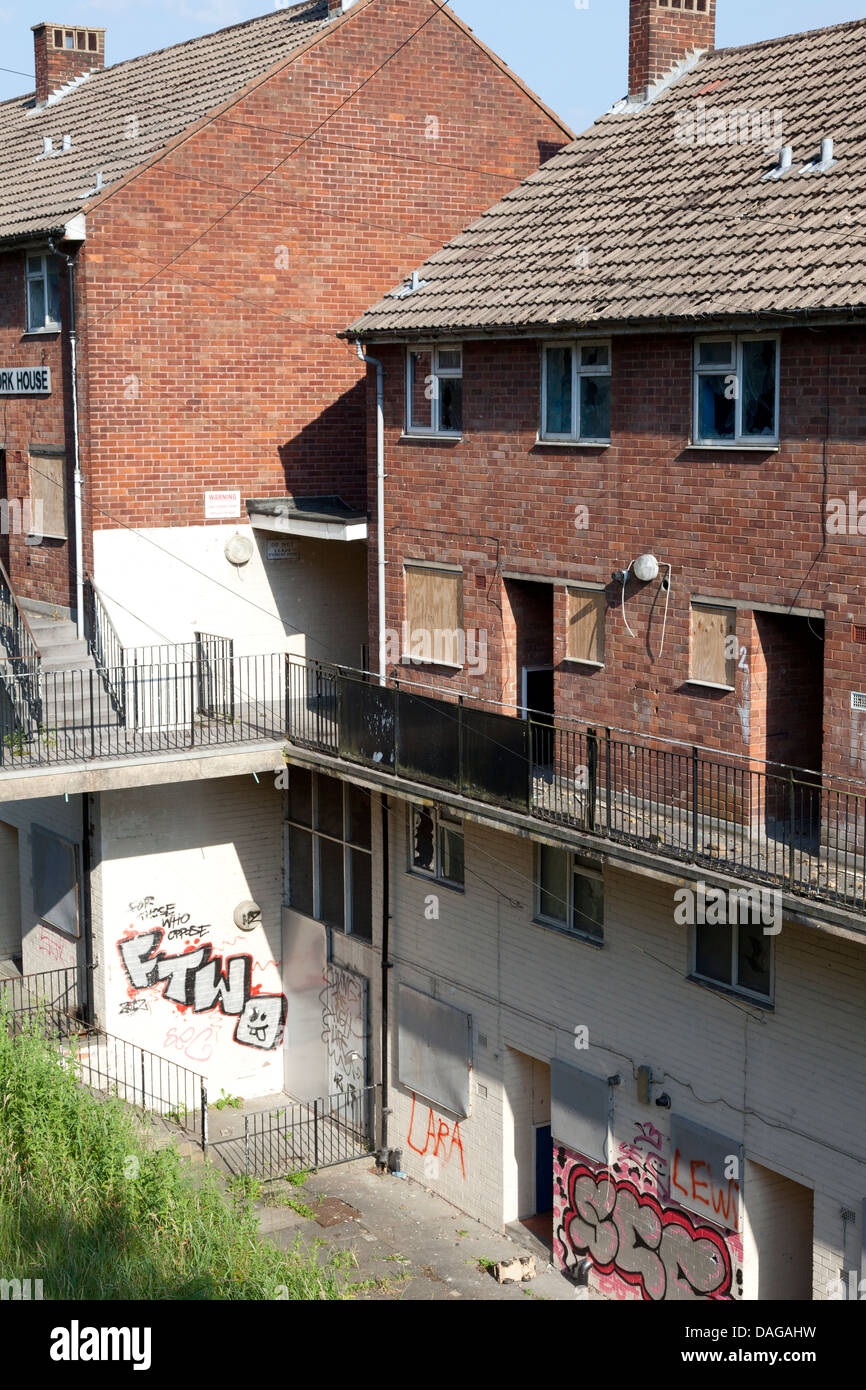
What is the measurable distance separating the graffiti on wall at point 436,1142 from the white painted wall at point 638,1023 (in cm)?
10

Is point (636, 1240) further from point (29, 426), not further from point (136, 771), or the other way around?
point (29, 426)

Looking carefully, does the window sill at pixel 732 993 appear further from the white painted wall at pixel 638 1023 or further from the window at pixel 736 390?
the window at pixel 736 390

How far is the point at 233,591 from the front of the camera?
22.3 metres

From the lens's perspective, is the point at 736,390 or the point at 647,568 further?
the point at 647,568

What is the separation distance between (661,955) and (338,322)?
11225mm

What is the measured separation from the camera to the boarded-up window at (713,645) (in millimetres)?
15258

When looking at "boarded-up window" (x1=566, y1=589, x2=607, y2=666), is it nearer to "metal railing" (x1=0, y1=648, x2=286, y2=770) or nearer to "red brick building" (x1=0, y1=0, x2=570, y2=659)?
"metal railing" (x1=0, y1=648, x2=286, y2=770)

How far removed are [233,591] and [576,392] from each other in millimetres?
7222

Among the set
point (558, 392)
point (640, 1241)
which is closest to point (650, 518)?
point (558, 392)

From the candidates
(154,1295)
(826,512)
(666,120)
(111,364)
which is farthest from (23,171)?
(154,1295)

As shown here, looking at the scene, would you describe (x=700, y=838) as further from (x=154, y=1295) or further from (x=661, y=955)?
(x=154, y=1295)

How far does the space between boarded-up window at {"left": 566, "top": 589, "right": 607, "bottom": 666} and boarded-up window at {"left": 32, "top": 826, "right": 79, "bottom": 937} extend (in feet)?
28.4

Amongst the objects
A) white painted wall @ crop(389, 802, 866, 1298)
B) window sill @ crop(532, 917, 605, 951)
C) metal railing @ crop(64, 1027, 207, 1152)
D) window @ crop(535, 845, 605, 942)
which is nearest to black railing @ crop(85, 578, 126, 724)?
white painted wall @ crop(389, 802, 866, 1298)

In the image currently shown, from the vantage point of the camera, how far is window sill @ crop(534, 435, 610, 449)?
16625mm
